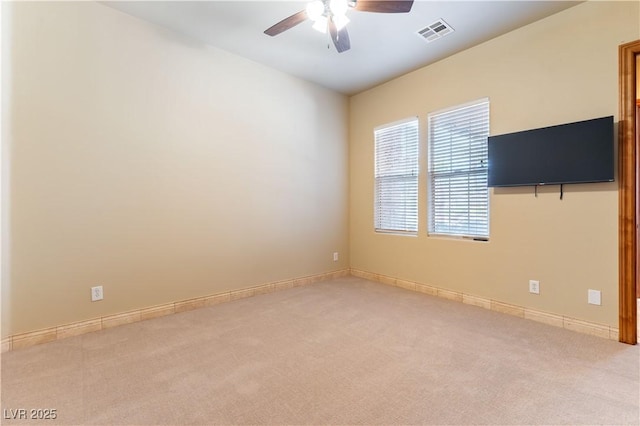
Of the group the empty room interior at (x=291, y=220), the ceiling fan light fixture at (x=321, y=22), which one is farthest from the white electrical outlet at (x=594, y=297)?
the ceiling fan light fixture at (x=321, y=22)

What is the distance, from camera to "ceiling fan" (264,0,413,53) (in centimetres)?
206

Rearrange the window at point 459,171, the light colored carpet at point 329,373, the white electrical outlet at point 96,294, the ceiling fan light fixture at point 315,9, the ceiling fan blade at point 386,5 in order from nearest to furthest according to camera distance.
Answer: the light colored carpet at point 329,373
the ceiling fan blade at point 386,5
the ceiling fan light fixture at point 315,9
the white electrical outlet at point 96,294
the window at point 459,171

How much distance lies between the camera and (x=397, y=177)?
4176mm

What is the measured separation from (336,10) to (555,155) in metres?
2.25

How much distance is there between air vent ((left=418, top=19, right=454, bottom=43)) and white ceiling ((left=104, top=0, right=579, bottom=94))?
5 centimetres

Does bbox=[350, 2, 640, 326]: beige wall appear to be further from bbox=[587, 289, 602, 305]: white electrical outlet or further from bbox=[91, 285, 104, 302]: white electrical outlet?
bbox=[91, 285, 104, 302]: white electrical outlet

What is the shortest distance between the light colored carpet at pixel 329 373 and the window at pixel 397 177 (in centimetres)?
153

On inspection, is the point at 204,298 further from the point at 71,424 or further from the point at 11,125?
the point at 11,125

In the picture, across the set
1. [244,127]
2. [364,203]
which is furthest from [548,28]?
[244,127]

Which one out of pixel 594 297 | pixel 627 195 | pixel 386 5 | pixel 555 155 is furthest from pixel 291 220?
pixel 627 195

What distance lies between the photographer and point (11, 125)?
2.27 meters

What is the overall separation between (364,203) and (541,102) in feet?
8.04

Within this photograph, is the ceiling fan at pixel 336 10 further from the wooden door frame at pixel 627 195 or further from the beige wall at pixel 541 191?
the wooden door frame at pixel 627 195

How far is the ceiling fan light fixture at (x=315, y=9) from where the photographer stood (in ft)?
7.13
